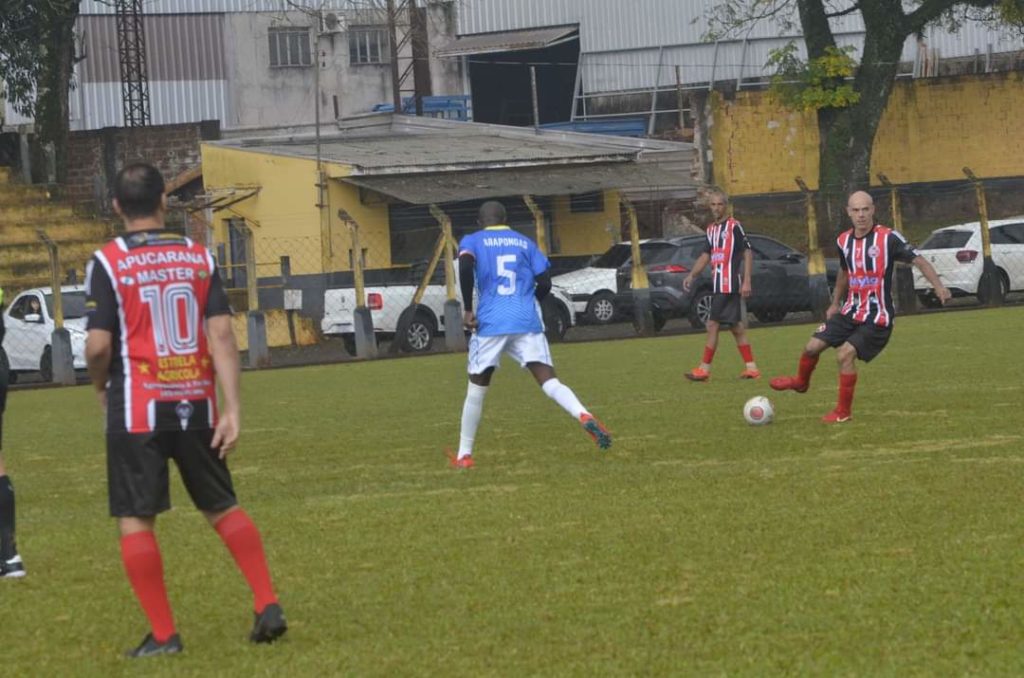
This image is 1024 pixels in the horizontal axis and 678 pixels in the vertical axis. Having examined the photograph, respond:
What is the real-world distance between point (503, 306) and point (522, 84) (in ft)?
138

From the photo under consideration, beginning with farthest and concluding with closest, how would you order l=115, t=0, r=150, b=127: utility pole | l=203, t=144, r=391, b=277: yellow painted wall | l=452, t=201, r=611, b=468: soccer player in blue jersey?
1. l=115, t=0, r=150, b=127: utility pole
2. l=203, t=144, r=391, b=277: yellow painted wall
3. l=452, t=201, r=611, b=468: soccer player in blue jersey

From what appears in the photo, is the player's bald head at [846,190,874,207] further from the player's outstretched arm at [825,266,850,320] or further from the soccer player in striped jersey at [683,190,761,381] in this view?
the soccer player in striped jersey at [683,190,761,381]

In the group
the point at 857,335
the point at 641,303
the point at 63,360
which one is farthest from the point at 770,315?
the point at 857,335

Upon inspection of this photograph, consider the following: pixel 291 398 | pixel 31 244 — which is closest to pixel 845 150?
pixel 31 244

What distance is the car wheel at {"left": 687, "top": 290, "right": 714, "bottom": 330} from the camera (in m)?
31.1

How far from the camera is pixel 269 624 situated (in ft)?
22.1

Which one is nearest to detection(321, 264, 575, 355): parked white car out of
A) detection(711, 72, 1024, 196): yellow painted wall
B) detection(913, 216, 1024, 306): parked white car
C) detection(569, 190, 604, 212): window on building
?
detection(913, 216, 1024, 306): parked white car

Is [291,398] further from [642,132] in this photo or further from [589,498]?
[642,132]

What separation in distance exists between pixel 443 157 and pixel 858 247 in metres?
27.8

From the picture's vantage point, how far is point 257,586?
6.75 metres

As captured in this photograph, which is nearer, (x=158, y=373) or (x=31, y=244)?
(x=158, y=373)

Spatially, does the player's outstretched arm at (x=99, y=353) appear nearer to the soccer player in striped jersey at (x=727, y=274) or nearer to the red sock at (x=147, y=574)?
the red sock at (x=147, y=574)

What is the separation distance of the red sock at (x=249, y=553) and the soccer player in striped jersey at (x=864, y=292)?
771 centimetres

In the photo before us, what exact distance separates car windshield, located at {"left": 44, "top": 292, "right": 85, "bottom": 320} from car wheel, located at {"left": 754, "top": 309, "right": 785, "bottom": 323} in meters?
11.5
